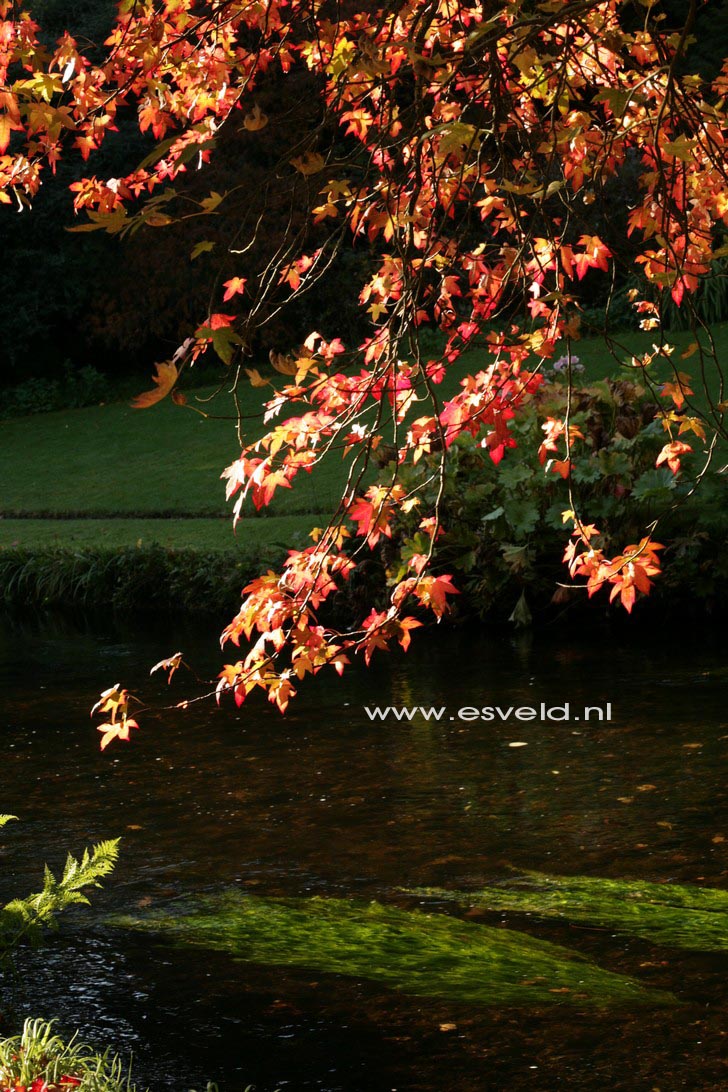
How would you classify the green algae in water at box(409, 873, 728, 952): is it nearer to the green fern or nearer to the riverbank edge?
the green fern

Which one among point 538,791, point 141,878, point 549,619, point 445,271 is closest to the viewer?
point 445,271

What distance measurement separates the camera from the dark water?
4.28 metres

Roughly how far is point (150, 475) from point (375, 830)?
11286 mm

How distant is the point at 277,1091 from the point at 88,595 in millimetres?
8284

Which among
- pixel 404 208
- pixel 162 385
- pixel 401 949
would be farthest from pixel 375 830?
pixel 162 385

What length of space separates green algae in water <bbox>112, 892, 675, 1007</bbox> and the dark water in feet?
0.24

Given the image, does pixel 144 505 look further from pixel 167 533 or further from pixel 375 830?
pixel 375 830

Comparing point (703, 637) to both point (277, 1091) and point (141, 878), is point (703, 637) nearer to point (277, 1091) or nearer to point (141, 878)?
point (141, 878)

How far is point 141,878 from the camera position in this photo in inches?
227

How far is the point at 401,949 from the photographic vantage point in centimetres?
493

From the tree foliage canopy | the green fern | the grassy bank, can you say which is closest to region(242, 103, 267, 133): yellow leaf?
the tree foliage canopy

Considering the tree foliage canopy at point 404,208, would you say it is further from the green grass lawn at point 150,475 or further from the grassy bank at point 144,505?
the green grass lawn at point 150,475

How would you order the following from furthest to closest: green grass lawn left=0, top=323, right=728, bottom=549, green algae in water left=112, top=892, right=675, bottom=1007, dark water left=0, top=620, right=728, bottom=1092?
green grass lawn left=0, top=323, right=728, bottom=549
green algae in water left=112, top=892, right=675, bottom=1007
dark water left=0, top=620, right=728, bottom=1092

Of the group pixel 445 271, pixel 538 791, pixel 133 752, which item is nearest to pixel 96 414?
pixel 133 752
